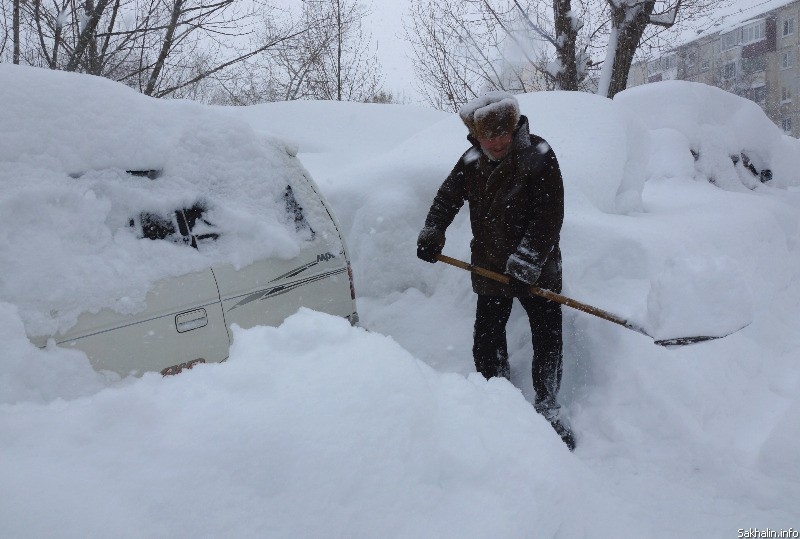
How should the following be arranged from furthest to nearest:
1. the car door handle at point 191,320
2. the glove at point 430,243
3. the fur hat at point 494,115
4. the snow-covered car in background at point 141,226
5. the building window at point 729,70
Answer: the building window at point 729,70, the glove at point 430,243, the fur hat at point 494,115, the car door handle at point 191,320, the snow-covered car in background at point 141,226

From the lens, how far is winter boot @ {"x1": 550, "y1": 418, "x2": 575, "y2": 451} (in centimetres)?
284

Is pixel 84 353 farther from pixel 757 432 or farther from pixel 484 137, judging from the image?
pixel 757 432

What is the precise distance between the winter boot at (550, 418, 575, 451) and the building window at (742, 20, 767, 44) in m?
54.6

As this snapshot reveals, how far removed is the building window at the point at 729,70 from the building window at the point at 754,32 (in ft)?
8.40

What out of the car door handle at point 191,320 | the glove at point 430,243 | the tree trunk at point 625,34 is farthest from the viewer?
the tree trunk at point 625,34

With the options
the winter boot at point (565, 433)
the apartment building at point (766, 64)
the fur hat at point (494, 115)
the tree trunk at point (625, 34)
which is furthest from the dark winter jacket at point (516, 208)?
the apartment building at point (766, 64)

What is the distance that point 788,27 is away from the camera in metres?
43.4

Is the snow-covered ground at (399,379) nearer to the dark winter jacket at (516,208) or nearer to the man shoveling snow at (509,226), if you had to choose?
the man shoveling snow at (509,226)

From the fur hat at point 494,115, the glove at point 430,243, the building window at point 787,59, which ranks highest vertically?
the building window at point 787,59

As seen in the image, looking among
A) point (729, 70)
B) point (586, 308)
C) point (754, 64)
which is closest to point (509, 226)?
point (586, 308)

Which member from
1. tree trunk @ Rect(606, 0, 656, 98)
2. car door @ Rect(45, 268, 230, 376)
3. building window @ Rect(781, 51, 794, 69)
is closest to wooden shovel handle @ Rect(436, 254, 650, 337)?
car door @ Rect(45, 268, 230, 376)

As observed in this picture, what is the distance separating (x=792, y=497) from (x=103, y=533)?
276 cm

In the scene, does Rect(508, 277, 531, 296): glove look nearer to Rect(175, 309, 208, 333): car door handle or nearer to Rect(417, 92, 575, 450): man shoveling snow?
Rect(417, 92, 575, 450): man shoveling snow

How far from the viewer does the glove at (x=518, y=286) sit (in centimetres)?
286
